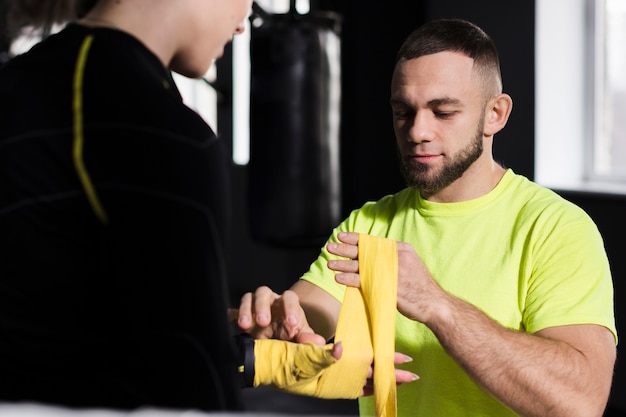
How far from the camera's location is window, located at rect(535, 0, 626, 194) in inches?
148

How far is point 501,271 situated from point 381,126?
131 inches

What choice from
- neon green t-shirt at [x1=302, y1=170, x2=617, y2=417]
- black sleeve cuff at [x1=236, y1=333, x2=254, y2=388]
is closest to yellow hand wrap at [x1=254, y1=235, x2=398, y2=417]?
black sleeve cuff at [x1=236, y1=333, x2=254, y2=388]

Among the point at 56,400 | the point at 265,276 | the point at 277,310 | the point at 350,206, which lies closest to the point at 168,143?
the point at 56,400

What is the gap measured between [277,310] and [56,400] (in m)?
0.71

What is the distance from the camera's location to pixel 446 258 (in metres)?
1.47

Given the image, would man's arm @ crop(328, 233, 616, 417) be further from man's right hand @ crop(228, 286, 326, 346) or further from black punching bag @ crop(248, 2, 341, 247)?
black punching bag @ crop(248, 2, 341, 247)

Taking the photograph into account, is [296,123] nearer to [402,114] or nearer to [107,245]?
[402,114]

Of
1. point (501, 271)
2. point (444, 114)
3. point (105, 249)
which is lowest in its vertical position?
point (501, 271)

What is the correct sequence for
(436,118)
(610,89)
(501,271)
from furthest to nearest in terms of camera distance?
1. (610,89)
2. (436,118)
3. (501,271)

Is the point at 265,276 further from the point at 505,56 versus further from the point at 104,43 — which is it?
the point at 104,43

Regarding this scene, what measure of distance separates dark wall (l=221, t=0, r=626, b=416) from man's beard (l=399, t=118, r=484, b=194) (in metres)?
2.02

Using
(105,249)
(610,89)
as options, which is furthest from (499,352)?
(610,89)

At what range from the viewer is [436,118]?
4.96ft

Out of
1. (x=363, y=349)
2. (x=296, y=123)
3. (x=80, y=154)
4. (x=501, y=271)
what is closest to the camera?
(x=80, y=154)
